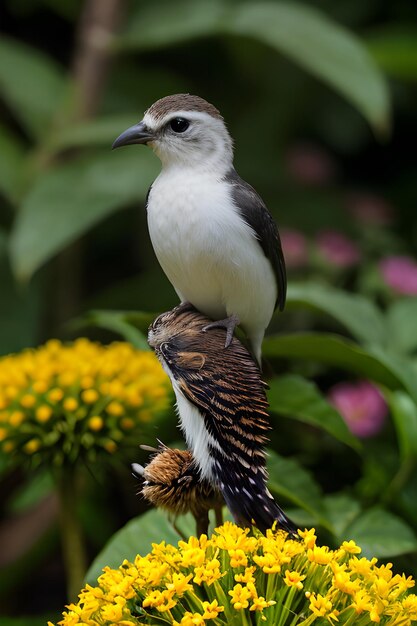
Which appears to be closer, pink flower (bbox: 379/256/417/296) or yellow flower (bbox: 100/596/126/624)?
yellow flower (bbox: 100/596/126/624)

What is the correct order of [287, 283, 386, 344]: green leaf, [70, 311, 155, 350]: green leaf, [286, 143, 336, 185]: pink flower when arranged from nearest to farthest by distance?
[70, 311, 155, 350]: green leaf, [287, 283, 386, 344]: green leaf, [286, 143, 336, 185]: pink flower

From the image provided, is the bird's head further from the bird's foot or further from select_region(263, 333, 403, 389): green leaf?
select_region(263, 333, 403, 389): green leaf

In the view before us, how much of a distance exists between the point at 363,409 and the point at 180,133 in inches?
38.6

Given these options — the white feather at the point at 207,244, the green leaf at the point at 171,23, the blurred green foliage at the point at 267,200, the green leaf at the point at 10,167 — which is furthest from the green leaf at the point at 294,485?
the green leaf at the point at 171,23

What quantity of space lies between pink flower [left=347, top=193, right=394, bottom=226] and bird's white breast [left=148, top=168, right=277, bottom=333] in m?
1.62

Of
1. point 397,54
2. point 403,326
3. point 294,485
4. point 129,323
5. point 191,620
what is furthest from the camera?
point 397,54

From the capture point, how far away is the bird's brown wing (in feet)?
3.02

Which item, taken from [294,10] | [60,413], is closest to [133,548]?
[60,413]

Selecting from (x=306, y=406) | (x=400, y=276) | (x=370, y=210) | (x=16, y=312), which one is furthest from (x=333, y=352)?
(x=370, y=210)

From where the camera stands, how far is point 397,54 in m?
2.28

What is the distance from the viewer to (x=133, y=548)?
1153mm

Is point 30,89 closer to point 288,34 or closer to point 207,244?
point 288,34

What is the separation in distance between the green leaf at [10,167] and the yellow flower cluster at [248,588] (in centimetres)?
149

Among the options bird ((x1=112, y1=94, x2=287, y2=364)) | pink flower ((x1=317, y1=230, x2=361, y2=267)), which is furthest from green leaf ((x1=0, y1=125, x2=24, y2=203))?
bird ((x1=112, y1=94, x2=287, y2=364))
